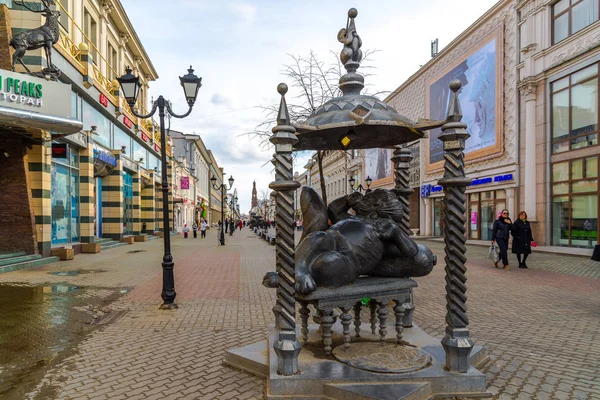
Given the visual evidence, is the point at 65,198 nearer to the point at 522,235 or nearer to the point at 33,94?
the point at 33,94

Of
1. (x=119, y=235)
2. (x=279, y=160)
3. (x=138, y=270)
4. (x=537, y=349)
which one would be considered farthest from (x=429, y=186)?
(x=279, y=160)

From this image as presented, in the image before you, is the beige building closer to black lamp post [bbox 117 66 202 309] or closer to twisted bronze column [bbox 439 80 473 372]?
twisted bronze column [bbox 439 80 473 372]

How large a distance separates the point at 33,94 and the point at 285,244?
34.6 feet

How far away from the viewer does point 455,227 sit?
395 cm

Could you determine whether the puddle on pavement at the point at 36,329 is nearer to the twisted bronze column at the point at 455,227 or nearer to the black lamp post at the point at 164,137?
the black lamp post at the point at 164,137

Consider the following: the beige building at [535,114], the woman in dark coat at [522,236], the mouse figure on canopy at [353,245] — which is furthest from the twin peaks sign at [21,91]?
the beige building at [535,114]

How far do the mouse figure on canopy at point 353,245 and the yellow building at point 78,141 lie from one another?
9928mm

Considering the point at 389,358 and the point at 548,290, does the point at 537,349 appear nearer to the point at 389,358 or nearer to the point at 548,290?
the point at 389,358

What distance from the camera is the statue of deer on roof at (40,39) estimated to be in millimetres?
11984

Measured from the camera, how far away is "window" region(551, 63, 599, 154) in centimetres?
1681

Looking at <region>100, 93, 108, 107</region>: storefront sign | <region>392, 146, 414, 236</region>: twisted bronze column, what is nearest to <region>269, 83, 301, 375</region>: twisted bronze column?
<region>392, 146, 414, 236</region>: twisted bronze column

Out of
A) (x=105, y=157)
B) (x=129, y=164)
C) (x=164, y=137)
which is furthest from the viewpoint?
(x=129, y=164)

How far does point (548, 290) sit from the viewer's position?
8836 mm

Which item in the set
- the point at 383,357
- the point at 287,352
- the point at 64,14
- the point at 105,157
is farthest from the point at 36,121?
the point at 383,357
